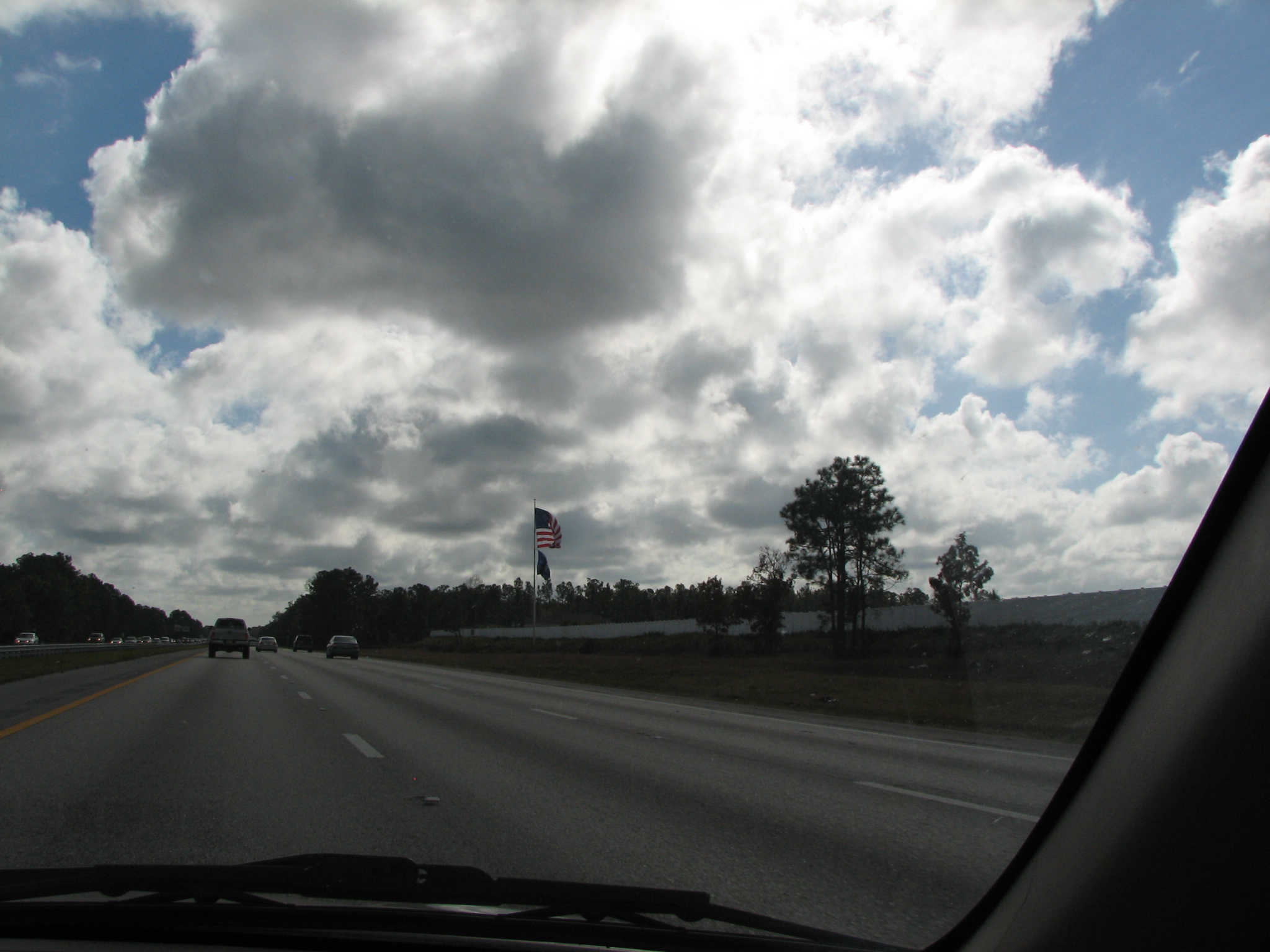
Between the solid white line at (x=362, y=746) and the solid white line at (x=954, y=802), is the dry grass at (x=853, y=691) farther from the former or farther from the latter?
the solid white line at (x=362, y=746)

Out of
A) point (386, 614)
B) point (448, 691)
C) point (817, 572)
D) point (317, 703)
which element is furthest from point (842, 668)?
point (386, 614)

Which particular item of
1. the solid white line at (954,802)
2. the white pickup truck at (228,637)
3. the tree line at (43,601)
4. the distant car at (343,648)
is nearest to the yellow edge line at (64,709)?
the solid white line at (954,802)

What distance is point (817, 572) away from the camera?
57.6 m

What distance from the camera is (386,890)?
367 cm

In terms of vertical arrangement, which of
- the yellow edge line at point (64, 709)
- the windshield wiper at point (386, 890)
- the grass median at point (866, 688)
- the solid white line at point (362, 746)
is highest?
the windshield wiper at point (386, 890)

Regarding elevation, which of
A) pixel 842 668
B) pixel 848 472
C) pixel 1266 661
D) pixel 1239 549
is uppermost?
pixel 848 472

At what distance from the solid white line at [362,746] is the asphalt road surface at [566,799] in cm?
9

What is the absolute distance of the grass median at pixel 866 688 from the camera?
287 inches

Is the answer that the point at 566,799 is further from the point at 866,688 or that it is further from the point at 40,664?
the point at 40,664

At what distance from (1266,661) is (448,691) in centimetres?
2160

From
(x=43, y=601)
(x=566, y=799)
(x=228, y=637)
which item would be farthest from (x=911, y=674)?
(x=43, y=601)

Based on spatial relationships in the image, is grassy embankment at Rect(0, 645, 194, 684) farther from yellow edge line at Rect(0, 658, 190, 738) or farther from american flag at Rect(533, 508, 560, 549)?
american flag at Rect(533, 508, 560, 549)

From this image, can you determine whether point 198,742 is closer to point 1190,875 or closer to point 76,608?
point 1190,875

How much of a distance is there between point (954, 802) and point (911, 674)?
25.6 metres
